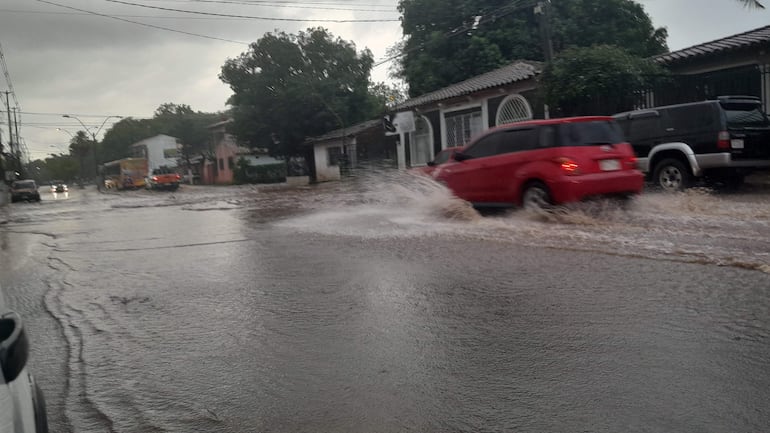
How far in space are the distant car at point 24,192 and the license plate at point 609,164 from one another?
134 ft

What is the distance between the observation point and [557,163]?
29.6 ft

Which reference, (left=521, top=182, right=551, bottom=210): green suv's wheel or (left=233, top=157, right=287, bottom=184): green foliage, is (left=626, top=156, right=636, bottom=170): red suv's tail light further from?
(left=233, top=157, right=287, bottom=184): green foliage

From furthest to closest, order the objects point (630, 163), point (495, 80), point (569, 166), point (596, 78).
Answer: point (495, 80) → point (596, 78) → point (630, 163) → point (569, 166)

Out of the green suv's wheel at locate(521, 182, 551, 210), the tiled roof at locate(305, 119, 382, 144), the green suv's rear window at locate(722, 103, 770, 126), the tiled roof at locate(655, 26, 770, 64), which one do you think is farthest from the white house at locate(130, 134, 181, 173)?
the green suv's rear window at locate(722, 103, 770, 126)

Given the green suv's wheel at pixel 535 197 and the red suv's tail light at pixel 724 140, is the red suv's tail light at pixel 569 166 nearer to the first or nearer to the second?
the green suv's wheel at pixel 535 197

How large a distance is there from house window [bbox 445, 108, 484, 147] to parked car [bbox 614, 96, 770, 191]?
11398mm

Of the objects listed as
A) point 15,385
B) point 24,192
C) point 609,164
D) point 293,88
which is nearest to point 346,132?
point 293,88

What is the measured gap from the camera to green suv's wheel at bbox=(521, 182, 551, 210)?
9.32 metres

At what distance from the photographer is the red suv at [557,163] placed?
9.02m

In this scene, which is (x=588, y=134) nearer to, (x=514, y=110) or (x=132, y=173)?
(x=514, y=110)

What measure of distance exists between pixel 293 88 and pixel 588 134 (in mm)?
30525

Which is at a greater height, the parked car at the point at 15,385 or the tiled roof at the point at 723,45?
the tiled roof at the point at 723,45

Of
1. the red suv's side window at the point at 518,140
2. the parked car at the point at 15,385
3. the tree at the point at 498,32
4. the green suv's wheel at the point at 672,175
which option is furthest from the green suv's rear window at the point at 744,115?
the tree at the point at 498,32

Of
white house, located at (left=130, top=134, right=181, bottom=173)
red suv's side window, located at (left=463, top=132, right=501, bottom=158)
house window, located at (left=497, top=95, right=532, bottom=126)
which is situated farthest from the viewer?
white house, located at (left=130, top=134, right=181, bottom=173)
